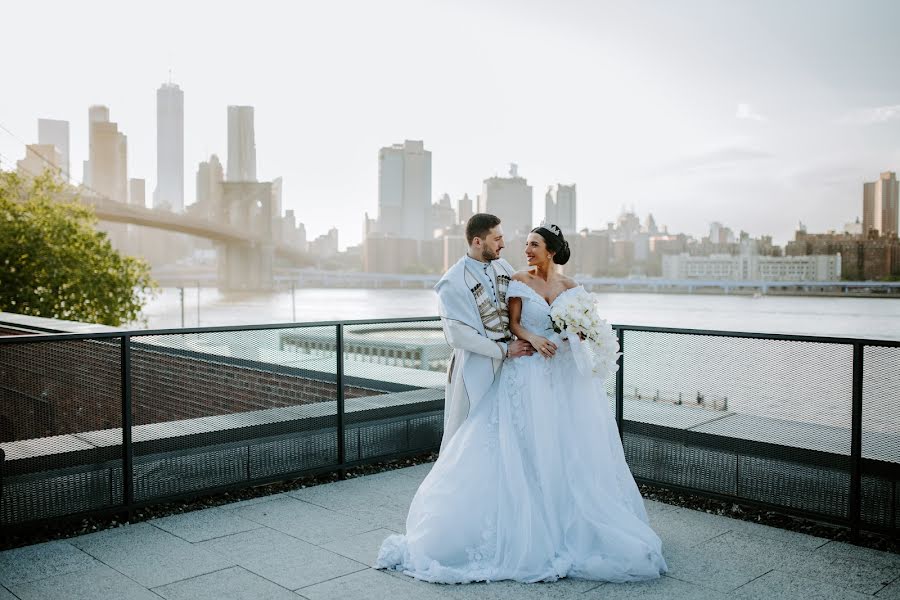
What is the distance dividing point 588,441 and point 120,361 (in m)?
2.56

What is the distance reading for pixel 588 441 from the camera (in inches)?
145

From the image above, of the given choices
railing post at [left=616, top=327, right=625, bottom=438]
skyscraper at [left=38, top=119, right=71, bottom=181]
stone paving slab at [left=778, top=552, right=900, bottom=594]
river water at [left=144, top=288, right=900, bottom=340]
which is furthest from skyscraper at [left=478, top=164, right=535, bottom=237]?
skyscraper at [left=38, top=119, right=71, bottom=181]

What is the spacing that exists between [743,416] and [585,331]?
1.62 m

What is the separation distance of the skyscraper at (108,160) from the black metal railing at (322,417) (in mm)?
80554

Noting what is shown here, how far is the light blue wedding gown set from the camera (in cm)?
340

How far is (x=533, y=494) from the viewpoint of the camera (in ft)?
11.7

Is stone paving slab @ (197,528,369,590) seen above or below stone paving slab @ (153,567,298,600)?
below

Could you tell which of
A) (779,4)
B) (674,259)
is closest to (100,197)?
(674,259)

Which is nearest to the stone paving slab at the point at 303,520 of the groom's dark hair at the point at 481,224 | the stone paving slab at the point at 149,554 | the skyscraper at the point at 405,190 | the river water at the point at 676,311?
the stone paving slab at the point at 149,554

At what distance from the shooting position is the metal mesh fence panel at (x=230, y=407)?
14.3 feet

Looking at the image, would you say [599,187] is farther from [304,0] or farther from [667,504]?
[667,504]

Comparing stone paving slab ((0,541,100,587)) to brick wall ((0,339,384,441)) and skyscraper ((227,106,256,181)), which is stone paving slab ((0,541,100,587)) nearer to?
brick wall ((0,339,384,441))

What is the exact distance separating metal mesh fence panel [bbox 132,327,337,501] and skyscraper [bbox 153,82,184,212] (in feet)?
391

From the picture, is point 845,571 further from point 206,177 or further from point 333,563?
point 206,177
